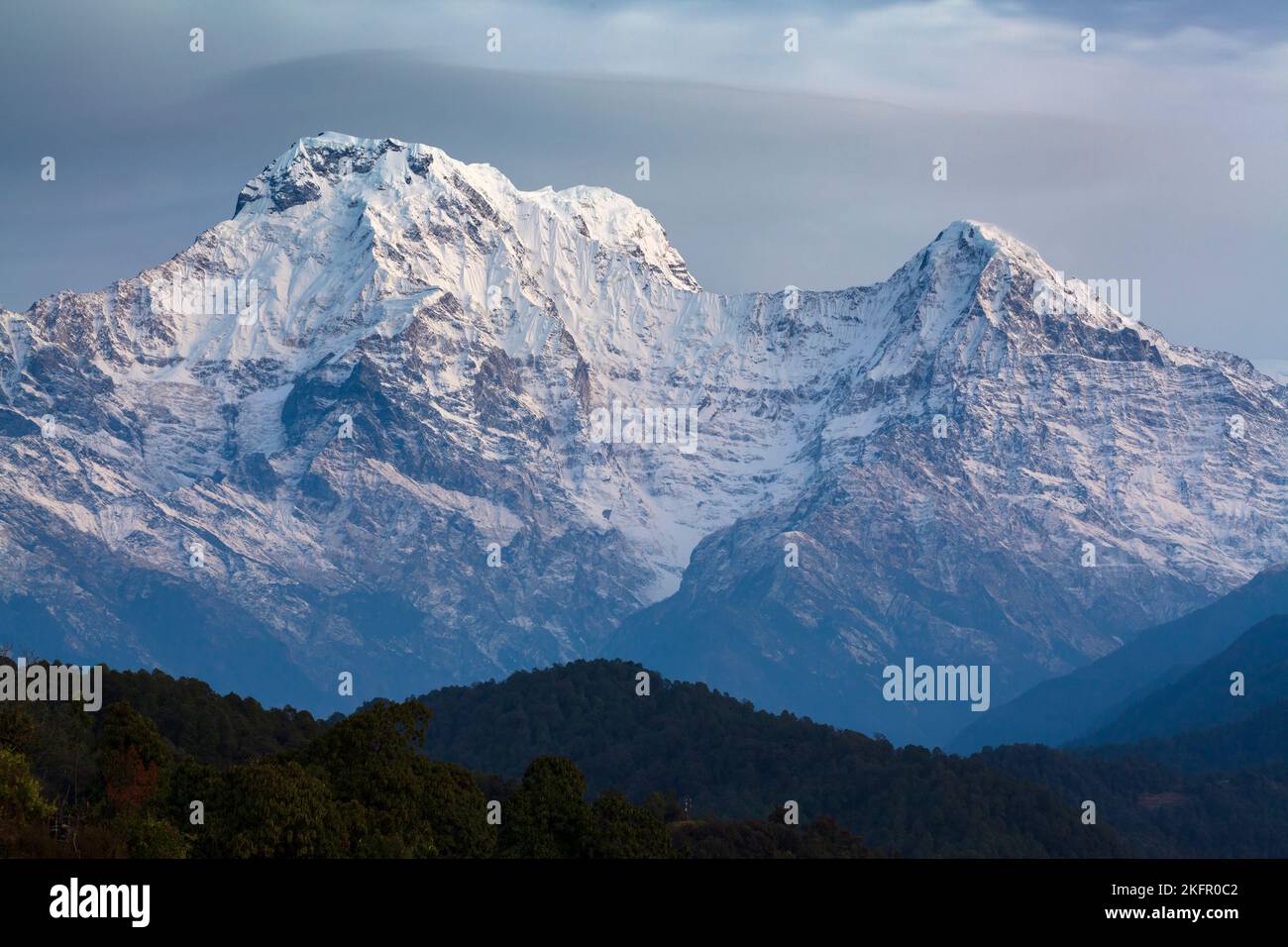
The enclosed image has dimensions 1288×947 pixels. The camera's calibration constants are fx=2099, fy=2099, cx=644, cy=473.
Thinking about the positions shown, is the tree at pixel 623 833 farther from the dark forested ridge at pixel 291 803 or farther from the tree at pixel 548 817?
the tree at pixel 548 817

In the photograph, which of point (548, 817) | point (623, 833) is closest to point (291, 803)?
point (548, 817)

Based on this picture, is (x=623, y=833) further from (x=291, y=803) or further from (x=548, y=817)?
(x=291, y=803)

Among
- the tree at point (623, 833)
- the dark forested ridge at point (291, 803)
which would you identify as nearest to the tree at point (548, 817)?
the dark forested ridge at point (291, 803)

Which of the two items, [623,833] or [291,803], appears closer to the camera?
[291,803]

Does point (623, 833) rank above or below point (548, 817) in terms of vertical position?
below

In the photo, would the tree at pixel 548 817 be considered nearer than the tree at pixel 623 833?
Yes

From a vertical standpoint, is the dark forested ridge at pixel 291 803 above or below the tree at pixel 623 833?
above

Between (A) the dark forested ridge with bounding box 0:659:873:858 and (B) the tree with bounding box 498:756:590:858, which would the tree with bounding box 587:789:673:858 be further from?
(B) the tree with bounding box 498:756:590:858

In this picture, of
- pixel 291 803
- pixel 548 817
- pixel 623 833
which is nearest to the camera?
pixel 291 803

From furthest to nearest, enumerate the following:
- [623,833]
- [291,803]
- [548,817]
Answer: [623,833], [548,817], [291,803]

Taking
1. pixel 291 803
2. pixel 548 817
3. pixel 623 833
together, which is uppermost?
pixel 291 803
